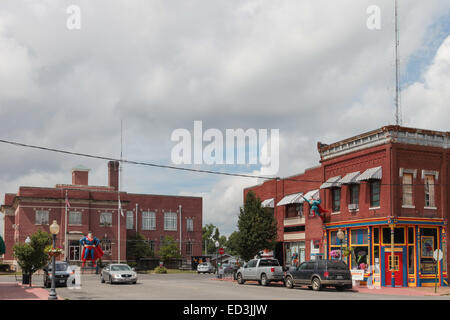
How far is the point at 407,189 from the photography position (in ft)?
120

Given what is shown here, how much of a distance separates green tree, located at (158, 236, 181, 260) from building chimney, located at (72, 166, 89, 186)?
1457 centimetres

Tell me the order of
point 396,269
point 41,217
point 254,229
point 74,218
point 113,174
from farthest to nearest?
1. point 113,174
2. point 74,218
3. point 41,217
4. point 254,229
5. point 396,269

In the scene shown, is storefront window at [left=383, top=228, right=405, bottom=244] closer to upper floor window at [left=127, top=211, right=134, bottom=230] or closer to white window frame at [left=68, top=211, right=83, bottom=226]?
white window frame at [left=68, top=211, right=83, bottom=226]

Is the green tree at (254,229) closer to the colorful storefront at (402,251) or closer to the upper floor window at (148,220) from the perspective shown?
the colorful storefront at (402,251)

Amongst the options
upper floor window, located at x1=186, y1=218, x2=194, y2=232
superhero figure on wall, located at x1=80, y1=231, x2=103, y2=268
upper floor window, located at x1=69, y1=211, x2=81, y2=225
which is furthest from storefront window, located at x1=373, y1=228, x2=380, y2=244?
upper floor window, located at x1=186, y1=218, x2=194, y2=232

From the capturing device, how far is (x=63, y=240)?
7362cm

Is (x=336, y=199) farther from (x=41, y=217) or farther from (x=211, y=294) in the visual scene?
(x=41, y=217)

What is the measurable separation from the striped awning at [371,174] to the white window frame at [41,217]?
158ft

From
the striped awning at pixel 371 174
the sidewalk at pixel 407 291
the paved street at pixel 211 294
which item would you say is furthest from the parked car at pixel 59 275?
the striped awning at pixel 371 174

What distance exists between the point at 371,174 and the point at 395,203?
2.40 meters

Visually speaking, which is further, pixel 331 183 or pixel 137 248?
pixel 137 248

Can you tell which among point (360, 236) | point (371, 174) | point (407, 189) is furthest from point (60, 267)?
point (407, 189)

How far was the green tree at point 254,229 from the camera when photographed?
45.4 metres
